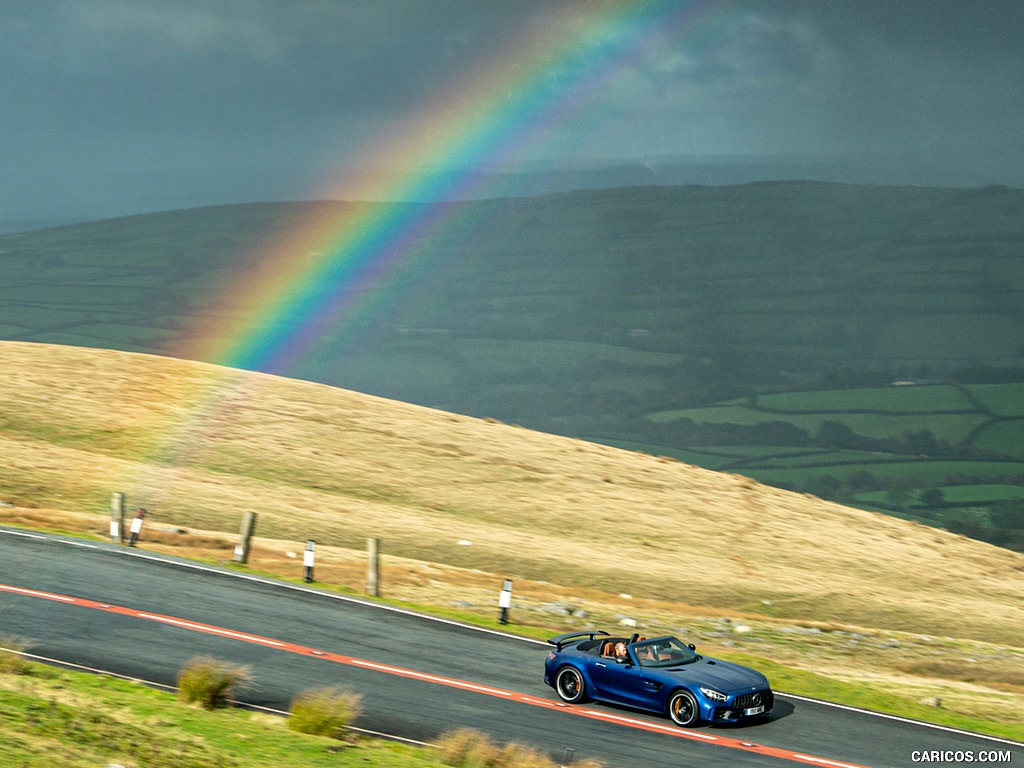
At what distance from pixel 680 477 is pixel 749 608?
2187 centimetres

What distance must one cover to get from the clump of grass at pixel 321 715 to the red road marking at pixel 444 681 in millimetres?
3270

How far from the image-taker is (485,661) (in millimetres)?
21719

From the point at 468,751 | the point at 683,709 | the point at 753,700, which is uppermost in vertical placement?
the point at 753,700

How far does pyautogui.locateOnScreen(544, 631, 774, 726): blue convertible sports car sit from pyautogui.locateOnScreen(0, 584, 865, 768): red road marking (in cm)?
30

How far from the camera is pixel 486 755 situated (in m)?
14.8

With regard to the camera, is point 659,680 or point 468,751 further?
point 659,680

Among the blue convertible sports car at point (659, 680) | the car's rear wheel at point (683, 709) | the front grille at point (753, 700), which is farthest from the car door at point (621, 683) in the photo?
the front grille at point (753, 700)

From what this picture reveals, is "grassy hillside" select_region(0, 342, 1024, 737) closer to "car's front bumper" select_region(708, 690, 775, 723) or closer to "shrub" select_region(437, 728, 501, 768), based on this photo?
"car's front bumper" select_region(708, 690, 775, 723)

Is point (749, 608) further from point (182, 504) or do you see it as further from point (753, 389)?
point (753, 389)

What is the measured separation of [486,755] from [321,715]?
2497mm

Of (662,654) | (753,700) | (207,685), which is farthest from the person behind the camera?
(662,654)

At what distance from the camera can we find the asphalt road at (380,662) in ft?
56.2

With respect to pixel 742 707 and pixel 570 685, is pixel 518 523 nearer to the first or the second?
pixel 570 685

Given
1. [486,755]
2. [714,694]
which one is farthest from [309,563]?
[486,755]
